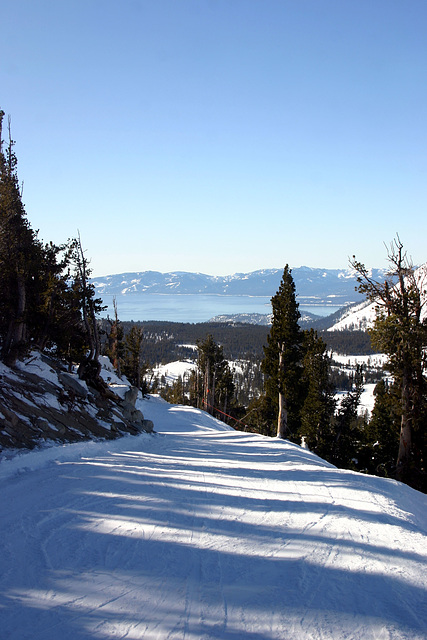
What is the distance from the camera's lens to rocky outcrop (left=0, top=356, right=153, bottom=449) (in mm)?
8945

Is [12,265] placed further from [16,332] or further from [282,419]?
[282,419]

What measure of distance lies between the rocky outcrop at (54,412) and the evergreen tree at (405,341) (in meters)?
10.5

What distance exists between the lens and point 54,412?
36.3ft

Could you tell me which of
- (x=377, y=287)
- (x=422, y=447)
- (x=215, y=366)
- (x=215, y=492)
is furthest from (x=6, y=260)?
(x=215, y=366)

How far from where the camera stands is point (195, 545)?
190 inches

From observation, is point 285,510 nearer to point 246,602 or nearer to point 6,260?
point 246,602

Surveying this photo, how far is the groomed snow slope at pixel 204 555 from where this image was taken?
3.38 m

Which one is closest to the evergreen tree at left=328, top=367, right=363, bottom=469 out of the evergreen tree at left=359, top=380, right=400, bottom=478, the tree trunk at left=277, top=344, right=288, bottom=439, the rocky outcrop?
the evergreen tree at left=359, top=380, right=400, bottom=478

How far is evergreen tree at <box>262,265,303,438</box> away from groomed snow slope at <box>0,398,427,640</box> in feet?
49.9

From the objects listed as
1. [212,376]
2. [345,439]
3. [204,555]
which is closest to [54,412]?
[204,555]

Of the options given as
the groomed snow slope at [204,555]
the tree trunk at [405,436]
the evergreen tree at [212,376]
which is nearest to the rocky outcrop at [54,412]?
the groomed snow slope at [204,555]

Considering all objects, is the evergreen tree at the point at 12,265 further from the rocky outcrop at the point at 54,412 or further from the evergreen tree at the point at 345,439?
the evergreen tree at the point at 345,439

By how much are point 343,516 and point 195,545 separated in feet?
8.45

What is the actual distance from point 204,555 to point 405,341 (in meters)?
13.0
